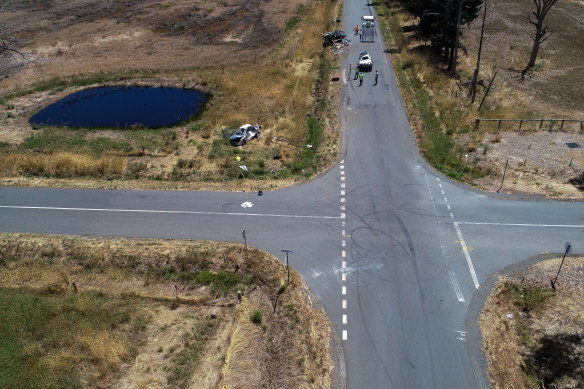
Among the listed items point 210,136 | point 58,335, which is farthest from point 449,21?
point 58,335

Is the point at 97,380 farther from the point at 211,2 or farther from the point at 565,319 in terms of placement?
the point at 211,2

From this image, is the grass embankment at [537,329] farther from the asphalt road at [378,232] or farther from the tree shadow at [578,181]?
the tree shadow at [578,181]


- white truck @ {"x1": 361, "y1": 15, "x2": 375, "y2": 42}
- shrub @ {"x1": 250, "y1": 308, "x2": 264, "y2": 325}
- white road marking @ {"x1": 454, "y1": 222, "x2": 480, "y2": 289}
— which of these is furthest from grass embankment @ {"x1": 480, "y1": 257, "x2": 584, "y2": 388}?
white truck @ {"x1": 361, "y1": 15, "x2": 375, "y2": 42}

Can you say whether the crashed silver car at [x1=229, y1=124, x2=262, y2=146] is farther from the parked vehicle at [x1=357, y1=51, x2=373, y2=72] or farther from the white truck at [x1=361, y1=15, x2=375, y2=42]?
the white truck at [x1=361, y1=15, x2=375, y2=42]

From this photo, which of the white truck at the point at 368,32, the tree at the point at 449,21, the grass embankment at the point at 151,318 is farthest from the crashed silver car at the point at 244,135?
the white truck at the point at 368,32

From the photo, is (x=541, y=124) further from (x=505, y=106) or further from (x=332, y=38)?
(x=332, y=38)
